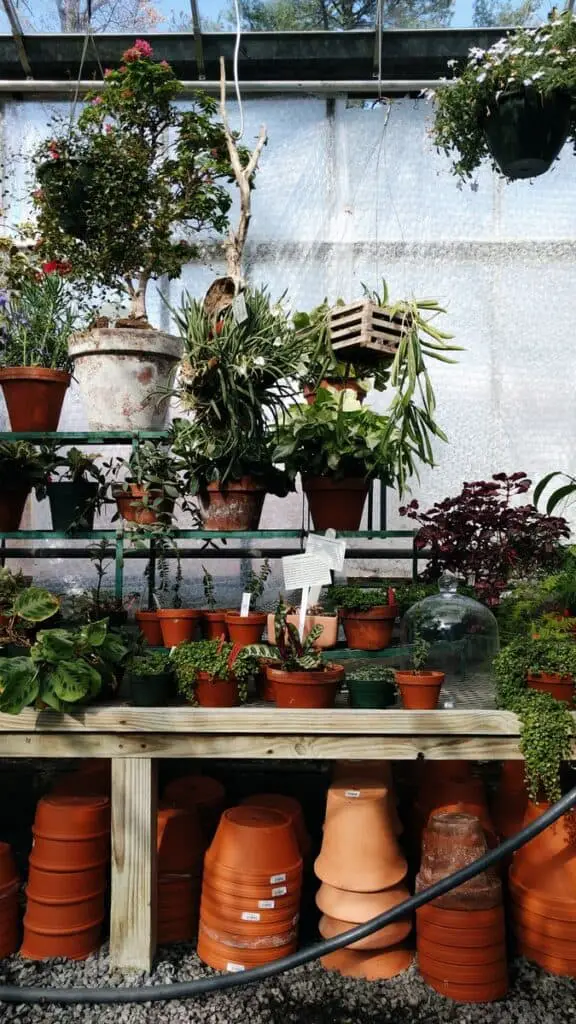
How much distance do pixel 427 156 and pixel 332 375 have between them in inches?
84.5

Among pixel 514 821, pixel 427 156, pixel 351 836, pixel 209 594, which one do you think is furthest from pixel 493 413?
pixel 351 836

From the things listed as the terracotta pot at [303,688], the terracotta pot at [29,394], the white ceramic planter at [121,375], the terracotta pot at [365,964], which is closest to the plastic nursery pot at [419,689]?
the terracotta pot at [303,688]

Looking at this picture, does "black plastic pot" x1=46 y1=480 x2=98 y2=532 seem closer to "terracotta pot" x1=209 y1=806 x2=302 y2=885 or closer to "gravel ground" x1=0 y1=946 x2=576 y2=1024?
"terracotta pot" x1=209 y1=806 x2=302 y2=885

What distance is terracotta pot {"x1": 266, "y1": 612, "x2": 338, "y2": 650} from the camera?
234 cm

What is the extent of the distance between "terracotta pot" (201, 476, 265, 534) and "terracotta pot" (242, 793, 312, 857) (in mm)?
808

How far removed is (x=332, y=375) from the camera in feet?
9.41

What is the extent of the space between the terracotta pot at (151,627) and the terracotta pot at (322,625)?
0.39 m

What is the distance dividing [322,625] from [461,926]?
2.77ft

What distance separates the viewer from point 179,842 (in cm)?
224

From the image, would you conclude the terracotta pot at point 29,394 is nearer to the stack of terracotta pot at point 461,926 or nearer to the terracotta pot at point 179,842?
the terracotta pot at point 179,842

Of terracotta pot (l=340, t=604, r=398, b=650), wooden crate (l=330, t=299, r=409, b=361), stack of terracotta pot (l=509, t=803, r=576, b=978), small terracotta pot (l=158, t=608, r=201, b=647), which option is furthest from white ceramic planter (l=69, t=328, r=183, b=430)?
stack of terracotta pot (l=509, t=803, r=576, b=978)

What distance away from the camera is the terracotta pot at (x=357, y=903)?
6.63 ft

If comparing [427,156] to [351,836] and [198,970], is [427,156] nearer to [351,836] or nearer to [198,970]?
[351,836]

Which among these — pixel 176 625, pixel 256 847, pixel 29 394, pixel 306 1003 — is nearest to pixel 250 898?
pixel 256 847
